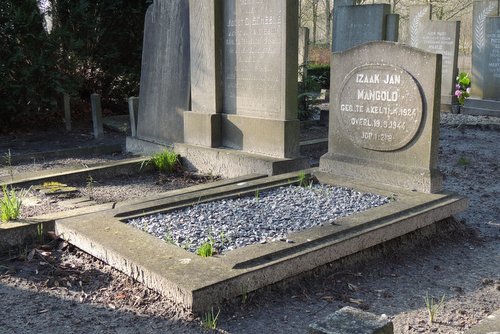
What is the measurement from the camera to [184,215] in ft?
15.1

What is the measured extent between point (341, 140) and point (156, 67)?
340cm

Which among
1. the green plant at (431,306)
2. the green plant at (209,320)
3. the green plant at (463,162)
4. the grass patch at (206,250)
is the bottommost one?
the green plant at (431,306)

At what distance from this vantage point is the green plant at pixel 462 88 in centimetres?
1350

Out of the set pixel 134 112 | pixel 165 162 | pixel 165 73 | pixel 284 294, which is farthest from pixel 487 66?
pixel 284 294

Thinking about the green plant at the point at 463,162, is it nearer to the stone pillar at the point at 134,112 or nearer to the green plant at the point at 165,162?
the green plant at the point at 165,162

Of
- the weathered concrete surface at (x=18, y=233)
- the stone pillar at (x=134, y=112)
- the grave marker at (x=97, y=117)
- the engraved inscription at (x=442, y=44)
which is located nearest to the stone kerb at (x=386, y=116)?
the weathered concrete surface at (x=18, y=233)

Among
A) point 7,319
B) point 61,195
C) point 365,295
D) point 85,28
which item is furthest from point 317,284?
point 85,28

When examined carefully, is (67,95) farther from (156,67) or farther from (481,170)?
(481,170)

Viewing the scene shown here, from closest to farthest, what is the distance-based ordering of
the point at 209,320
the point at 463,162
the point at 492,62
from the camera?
1. the point at 209,320
2. the point at 463,162
3. the point at 492,62

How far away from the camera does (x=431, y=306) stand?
3.52 metres

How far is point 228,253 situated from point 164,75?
4.74 meters

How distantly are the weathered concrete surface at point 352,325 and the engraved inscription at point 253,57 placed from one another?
14.3 ft

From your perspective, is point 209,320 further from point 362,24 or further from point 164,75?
point 362,24

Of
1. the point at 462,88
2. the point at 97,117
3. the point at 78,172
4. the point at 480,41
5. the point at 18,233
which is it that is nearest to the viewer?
the point at 18,233
